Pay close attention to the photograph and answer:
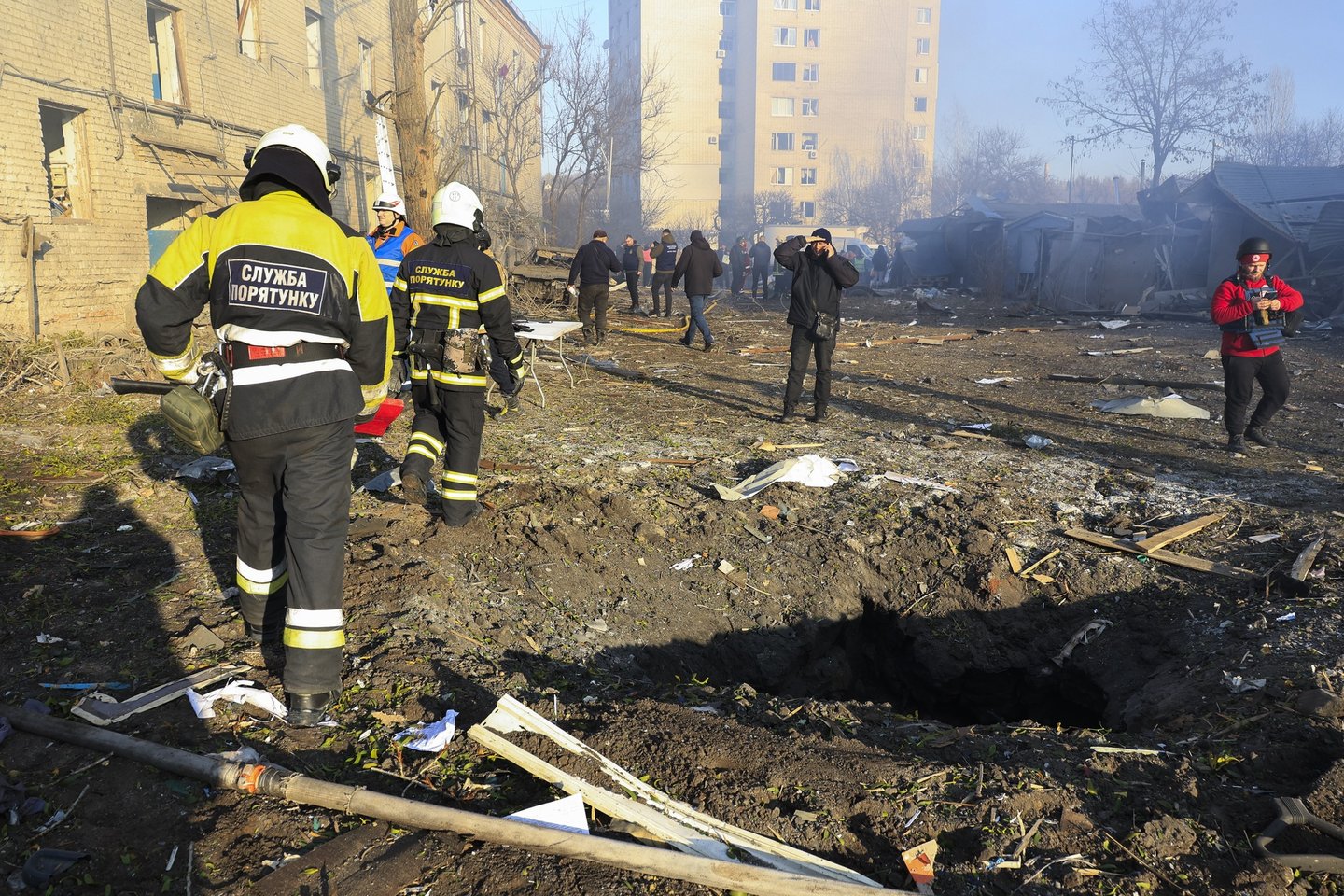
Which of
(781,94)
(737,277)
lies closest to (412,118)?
(737,277)

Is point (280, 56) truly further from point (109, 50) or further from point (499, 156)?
point (499, 156)

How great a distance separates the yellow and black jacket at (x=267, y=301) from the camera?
3.10m

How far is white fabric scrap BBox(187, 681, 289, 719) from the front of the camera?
3.18m

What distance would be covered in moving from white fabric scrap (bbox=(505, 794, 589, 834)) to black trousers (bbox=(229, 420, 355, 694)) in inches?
42.7

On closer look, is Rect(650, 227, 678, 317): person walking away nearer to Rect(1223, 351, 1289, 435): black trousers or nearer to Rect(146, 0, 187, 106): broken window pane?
Rect(146, 0, 187, 106): broken window pane

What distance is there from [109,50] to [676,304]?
1281 centimetres

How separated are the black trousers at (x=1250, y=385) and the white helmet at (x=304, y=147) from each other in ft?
22.9

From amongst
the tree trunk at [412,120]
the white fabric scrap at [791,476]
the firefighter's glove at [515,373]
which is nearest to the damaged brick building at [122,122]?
the tree trunk at [412,120]

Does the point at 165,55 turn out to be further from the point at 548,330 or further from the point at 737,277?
the point at 737,277

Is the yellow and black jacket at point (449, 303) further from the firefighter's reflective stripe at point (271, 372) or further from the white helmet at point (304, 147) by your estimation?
the firefighter's reflective stripe at point (271, 372)

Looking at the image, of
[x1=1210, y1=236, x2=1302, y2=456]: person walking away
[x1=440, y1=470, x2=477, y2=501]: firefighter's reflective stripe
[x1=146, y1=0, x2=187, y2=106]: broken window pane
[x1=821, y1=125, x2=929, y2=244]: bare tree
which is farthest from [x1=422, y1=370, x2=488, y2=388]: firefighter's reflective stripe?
[x1=821, y1=125, x2=929, y2=244]: bare tree

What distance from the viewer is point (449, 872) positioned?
236cm

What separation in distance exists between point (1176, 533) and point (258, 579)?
5180mm

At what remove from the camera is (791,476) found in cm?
643
